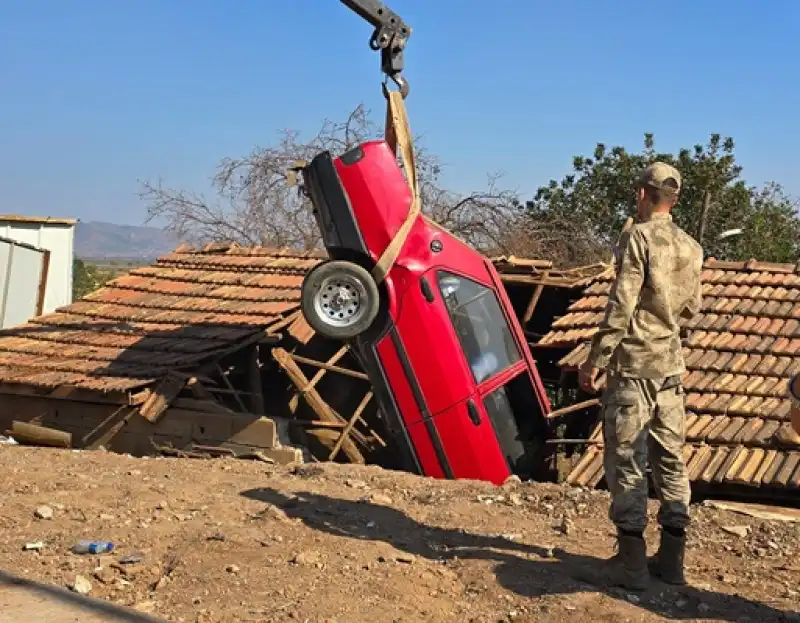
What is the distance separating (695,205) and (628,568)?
19.3 m

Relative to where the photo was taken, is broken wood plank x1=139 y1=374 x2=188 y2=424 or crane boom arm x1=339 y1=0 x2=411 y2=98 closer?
crane boom arm x1=339 y1=0 x2=411 y2=98

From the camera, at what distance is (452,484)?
7129 millimetres

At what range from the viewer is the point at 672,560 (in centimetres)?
500

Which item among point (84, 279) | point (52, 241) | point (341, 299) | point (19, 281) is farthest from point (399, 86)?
point (84, 279)


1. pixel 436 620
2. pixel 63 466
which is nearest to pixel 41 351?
pixel 63 466

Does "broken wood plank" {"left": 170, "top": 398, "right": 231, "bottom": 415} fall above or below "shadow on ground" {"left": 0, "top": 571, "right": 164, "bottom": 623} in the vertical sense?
above

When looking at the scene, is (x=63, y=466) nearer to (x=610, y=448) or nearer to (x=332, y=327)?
(x=332, y=327)

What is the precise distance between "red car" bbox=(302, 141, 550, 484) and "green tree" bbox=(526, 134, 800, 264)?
43.6ft

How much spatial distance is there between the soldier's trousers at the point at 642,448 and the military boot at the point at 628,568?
0.25ft

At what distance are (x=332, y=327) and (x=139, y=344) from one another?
12.8 ft

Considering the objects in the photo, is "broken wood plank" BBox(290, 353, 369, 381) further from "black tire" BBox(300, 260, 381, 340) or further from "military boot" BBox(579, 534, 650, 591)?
"military boot" BBox(579, 534, 650, 591)

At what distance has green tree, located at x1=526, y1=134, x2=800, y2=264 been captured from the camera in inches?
867

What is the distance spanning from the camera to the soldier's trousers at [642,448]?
4.88 meters

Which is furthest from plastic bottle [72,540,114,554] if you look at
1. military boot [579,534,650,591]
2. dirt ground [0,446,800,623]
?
military boot [579,534,650,591]
